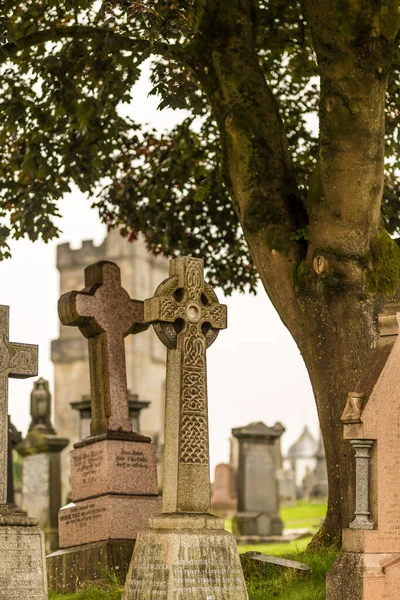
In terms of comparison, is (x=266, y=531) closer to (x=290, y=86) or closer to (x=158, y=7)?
(x=290, y=86)

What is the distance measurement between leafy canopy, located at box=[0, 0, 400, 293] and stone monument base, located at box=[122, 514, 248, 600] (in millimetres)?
5915

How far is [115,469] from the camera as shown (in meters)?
14.4

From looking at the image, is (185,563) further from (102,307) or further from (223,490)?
(223,490)

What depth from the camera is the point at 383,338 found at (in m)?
11.5

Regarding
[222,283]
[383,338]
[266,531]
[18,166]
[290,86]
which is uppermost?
[290,86]

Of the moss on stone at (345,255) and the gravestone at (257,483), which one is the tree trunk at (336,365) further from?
the gravestone at (257,483)

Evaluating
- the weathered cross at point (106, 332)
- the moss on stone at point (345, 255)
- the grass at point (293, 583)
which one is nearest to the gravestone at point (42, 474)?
the weathered cross at point (106, 332)

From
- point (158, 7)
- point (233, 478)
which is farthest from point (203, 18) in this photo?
point (233, 478)

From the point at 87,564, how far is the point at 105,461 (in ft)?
3.82

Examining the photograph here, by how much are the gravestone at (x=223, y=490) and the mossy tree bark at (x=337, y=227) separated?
2087cm

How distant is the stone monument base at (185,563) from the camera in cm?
1072

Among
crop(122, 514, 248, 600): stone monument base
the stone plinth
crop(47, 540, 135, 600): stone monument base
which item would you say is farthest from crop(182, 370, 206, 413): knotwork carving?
→ the stone plinth

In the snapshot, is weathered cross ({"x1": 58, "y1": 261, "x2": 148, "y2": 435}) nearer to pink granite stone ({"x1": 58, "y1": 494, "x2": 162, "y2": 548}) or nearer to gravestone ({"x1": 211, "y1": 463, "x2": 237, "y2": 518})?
pink granite stone ({"x1": 58, "y1": 494, "x2": 162, "y2": 548})

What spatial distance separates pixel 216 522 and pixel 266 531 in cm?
1330
